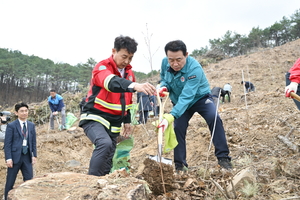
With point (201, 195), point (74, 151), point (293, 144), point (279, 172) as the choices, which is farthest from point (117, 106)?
point (74, 151)

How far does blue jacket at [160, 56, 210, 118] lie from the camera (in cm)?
247

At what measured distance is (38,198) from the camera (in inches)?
57.2

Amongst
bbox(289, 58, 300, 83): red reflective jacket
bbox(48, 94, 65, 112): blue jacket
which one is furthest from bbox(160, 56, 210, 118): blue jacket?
bbox(48, 94, 65, 112): blue jacket

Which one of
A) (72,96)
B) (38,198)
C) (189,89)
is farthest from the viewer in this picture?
(72,96)

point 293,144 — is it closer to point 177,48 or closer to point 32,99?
point 177,48

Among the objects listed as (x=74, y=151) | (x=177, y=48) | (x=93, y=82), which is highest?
(x=177, y=48)

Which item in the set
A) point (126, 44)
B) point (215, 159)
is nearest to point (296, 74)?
point (215, 159)

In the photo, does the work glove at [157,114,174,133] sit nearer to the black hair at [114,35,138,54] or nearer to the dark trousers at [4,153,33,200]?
the black hair at [114,35,138,54]

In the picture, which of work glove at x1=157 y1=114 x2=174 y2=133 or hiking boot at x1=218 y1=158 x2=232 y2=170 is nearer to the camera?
work glove at x1=157 y1=114 x2=174 y2=133

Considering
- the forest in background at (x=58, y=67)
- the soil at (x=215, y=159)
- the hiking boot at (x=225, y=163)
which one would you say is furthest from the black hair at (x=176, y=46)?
the forest in background at (x=58, y=67)

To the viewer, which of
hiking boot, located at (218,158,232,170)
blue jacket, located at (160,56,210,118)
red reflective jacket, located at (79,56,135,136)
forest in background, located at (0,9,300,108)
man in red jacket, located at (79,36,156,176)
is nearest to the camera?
man in red jacket, located at (79,36,156,176)

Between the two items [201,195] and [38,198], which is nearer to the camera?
[38,198]

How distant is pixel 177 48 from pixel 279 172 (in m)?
1.59

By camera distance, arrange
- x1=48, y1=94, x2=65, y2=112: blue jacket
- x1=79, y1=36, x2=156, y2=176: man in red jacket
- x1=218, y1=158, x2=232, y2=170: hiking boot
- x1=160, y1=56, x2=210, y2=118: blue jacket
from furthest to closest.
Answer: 1. x1=48, y1=94, x2=65, y2=112: blue jacket
2. x1=218, y1=158, x2=232, y2=170: hiking boot
3. x1=160, y1=56, x2=210, y2=118: blue jacket
4. x1=79, y1=36, x2=156, y2=176: man in red jacket
